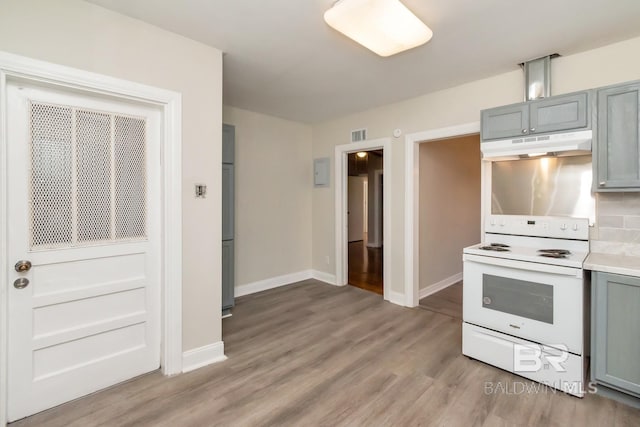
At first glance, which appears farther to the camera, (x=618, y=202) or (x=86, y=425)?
(x=618, y=202)

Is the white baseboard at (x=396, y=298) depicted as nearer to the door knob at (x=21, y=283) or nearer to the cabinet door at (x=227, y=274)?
the cabinet door at (x=227, y=274)

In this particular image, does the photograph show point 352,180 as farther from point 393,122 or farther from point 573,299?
point 573,299

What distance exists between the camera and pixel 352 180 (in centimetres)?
931

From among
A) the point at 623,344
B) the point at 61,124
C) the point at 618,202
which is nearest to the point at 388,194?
the point at 618,202

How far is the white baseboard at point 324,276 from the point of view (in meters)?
4.70

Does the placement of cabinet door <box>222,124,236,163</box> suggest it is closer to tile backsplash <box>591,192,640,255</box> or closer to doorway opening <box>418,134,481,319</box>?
doorway opening <box>418,134,481,319</box>

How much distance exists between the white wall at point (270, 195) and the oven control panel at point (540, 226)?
9.25ft

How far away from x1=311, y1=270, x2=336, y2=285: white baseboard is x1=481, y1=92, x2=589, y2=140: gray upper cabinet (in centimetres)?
298

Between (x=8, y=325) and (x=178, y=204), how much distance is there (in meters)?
1.19

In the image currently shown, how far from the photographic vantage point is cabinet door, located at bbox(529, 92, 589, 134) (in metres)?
2.21

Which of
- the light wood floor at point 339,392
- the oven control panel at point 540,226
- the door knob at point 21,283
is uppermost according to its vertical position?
the oven control panel at point 540,226

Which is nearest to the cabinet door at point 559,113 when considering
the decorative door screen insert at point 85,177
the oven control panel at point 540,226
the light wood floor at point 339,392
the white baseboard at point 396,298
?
the oven control panel at point 540,226

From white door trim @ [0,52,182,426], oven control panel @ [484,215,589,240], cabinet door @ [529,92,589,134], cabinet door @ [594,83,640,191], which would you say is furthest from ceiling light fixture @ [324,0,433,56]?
oven control panel @ [484,215,589,240]

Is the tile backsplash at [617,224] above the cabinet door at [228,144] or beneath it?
beneath
